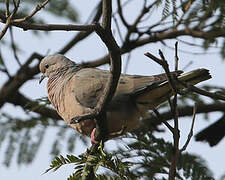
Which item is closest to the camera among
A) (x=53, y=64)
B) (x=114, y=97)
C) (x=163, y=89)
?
(x=163, y=89)

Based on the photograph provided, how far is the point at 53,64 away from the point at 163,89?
4.45ft

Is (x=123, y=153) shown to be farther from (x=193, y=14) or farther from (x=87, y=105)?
(x=193, y=14)

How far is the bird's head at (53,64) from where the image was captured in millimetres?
4168

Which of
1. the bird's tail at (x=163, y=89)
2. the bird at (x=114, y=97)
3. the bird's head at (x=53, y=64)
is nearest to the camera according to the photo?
the bird's tail at (x=163, y=89)

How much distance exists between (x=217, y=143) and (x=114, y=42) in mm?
2875

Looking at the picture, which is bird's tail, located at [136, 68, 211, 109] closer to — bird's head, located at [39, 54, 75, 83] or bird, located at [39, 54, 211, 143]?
bird, located at [39, 54, 211, 143]

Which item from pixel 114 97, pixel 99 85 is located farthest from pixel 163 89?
pixel 99 85

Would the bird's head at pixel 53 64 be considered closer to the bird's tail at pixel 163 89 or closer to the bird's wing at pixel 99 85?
the bird's wing at pixel 99 85

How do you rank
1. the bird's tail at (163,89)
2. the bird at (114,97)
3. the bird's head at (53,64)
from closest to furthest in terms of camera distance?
the bird's tail at (163,89) → the bird at (114,97) → the bird's head at (53,64)

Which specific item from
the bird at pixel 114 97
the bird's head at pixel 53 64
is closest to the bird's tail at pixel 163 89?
the bird at pixel 114 97

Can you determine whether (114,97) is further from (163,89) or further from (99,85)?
(163,89)

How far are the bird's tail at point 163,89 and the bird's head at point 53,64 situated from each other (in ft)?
3.37

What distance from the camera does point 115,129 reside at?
3.34 m

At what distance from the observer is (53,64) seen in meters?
4.24
